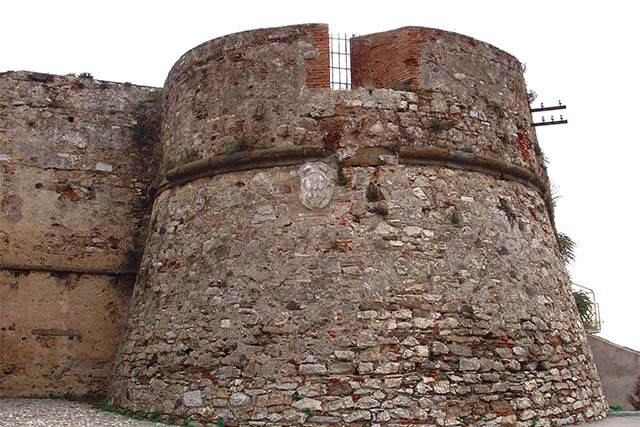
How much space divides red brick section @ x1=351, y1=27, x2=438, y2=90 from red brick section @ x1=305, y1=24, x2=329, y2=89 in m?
0.50

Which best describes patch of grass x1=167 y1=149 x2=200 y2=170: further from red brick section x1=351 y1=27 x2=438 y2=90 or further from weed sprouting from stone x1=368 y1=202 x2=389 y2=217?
weed sprouting from stone x1=368 y1=202 x2=389 y2=217

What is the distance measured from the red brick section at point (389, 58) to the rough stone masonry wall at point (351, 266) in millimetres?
205

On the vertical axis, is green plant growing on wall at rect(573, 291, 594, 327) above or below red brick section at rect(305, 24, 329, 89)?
below

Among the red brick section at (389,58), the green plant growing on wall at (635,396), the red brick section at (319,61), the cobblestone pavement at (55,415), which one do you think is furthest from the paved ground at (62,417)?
the red brick section at (389,58)

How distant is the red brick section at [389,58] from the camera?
29.0 feet

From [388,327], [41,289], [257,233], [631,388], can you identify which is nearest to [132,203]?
[41,289]

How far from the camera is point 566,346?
28.2 ft

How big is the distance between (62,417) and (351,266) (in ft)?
12.7

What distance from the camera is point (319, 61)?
8789mm

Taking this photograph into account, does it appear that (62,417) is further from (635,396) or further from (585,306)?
(585,306)

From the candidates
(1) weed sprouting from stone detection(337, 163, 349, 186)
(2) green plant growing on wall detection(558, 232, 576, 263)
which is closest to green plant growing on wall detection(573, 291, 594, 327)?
(2) green plant growing on wall detection(558, 232, 576, 263)

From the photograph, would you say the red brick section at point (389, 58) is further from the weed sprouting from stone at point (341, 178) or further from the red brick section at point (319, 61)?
the weed sprouting from stone at point (341, 178)

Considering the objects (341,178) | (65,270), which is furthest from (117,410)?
(341,178)

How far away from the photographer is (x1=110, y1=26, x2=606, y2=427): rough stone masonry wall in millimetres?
7477
